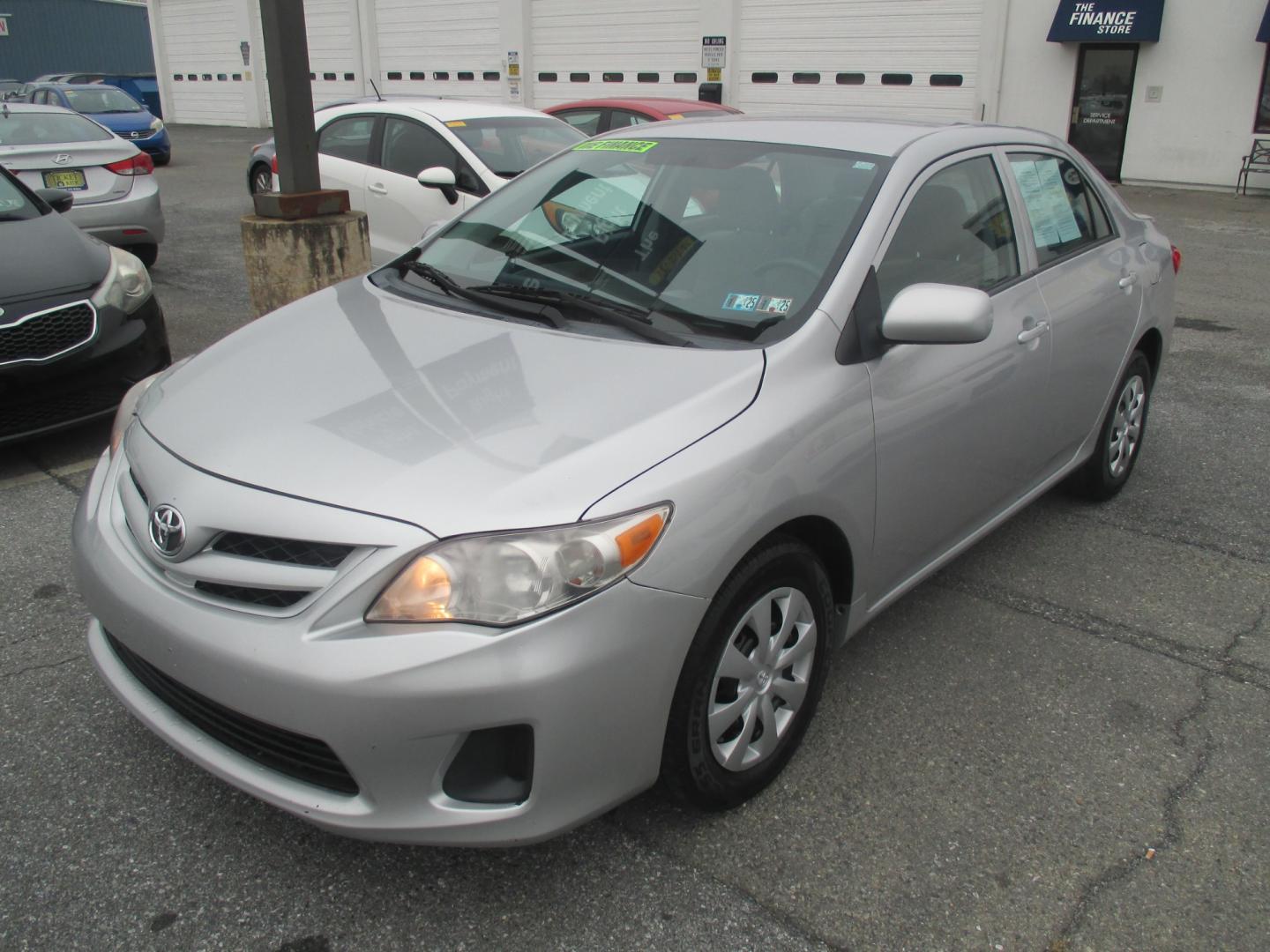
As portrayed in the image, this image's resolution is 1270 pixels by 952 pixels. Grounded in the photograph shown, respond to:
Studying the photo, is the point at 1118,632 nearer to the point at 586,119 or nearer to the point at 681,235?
the point at 681,235

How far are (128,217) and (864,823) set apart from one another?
8.31m

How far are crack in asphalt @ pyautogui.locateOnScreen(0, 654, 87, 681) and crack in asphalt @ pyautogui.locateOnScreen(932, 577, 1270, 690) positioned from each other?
290 cm

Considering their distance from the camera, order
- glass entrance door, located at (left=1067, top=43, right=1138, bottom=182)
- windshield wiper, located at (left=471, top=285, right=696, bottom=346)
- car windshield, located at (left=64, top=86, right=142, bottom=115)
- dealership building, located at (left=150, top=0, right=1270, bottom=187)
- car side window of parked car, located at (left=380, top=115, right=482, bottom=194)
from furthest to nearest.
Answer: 1. car windshield, located at (left=64, top=86, right=142, bottom=115)
2. glass entrance door, located at (left=1067, top=43, right=1138, bottom=182)
3. dealership building, located at (left=150, top=0, right=1270, bottom=187)
4. car side window of parked car, located at (left=380, top=115, right=482, bottom=194)
5. windshield wiper, located at (left=471, top=285, right=696, bottom=346)

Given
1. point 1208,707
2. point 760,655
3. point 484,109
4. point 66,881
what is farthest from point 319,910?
point 484,109

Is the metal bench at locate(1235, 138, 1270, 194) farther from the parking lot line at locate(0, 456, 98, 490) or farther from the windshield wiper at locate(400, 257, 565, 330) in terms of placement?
the parking lot line at locate(0, 456, 98, 490)

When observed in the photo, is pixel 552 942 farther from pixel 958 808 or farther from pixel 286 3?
pixel 286 3

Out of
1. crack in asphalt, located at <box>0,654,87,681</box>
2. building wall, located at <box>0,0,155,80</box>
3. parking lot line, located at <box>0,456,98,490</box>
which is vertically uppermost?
building wall, located at <box>0,0,155,80</box>

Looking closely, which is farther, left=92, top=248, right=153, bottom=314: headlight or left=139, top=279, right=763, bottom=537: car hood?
left=92, top=248, right=153, bottom=314: headlight

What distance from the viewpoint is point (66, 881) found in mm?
2381

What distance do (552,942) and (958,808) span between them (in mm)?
1096

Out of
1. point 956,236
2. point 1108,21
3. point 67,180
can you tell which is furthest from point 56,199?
point 1108,21

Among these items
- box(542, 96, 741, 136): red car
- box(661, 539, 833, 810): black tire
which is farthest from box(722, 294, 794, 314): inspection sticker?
box(542, 96, 741, 136): red car

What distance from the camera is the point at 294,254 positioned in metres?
6.00

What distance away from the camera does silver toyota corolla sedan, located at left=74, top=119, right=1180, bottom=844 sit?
209 centimetres
